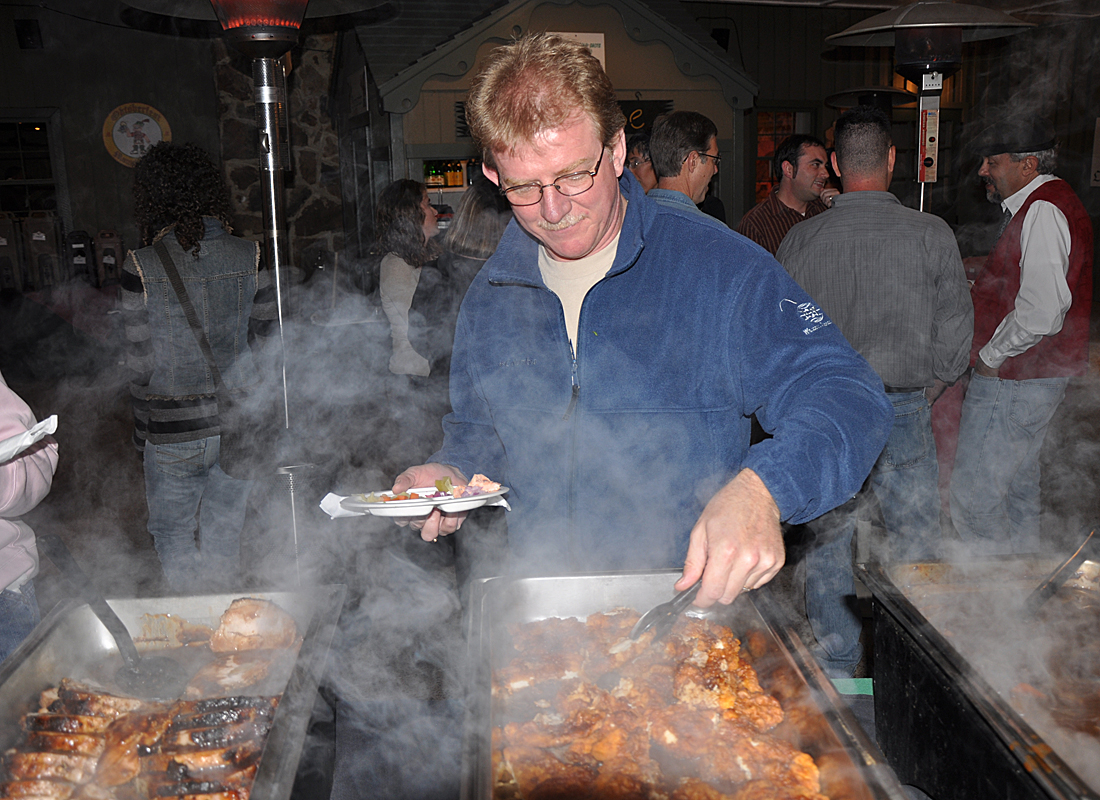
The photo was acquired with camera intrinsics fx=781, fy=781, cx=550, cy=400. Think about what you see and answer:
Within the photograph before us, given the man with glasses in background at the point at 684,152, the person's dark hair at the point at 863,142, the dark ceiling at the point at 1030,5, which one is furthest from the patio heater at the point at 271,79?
the dark ceiling at the point at 1030,5

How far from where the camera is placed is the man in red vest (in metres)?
3.66

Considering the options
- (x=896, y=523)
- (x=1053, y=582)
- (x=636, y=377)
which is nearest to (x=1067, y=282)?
(x=896, y=523)

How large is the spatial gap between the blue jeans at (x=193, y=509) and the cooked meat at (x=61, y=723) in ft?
6.95

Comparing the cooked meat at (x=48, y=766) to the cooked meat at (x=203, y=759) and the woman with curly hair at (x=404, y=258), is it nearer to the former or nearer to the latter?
the cooked meat at (x=203, y=759)

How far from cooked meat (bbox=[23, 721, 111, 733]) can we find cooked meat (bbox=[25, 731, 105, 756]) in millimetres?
13

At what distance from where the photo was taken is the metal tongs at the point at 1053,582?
1647 millimetres

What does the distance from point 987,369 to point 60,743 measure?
4032 millimetres

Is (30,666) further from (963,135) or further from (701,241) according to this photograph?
(963,135)

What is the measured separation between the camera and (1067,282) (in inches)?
145

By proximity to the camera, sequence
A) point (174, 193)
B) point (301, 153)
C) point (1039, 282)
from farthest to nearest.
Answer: point (301, 153)
point (1039, 282)
point (174, 193)

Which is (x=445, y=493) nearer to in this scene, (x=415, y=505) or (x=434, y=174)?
(x=415, y=505)

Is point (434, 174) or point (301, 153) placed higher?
point (301, 153)

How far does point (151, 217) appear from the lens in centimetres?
343

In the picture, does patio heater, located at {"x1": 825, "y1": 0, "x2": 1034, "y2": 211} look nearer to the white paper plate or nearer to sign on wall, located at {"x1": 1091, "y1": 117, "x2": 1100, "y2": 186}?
the white paper plate
